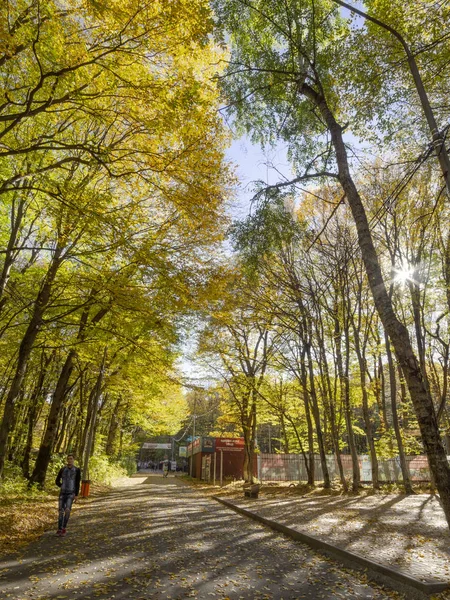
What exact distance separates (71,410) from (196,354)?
13.9 metres

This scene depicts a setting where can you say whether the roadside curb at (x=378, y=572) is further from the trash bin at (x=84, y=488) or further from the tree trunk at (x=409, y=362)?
the trash bin at (x=84, y=488)

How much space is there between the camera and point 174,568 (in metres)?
5.84

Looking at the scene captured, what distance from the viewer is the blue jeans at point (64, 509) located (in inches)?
333

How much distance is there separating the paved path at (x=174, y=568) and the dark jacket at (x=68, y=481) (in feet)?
2.98

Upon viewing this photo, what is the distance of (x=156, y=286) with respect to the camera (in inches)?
364

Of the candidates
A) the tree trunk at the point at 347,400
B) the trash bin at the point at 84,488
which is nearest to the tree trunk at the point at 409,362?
the tree trunk at the point at 347,400

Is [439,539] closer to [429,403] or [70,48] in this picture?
[429,403]

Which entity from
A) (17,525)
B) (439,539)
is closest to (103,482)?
(17,525)

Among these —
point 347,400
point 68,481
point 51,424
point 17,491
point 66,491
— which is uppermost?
point 347,400

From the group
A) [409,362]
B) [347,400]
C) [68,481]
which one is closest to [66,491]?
[68,481]

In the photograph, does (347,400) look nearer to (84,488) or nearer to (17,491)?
(84,488)

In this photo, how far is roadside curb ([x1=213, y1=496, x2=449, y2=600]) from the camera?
4617 mm

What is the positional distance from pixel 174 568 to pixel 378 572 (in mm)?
3028

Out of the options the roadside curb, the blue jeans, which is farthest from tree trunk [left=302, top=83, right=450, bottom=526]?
the blue jeans
